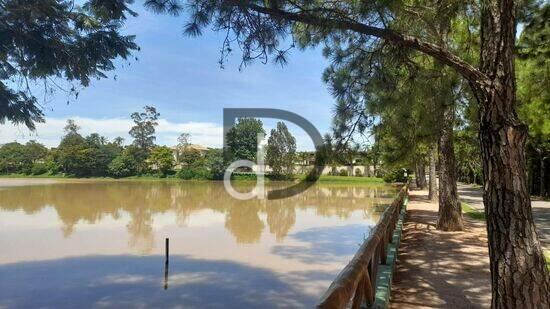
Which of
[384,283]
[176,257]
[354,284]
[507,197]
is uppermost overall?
[507,197]

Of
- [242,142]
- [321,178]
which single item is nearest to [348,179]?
[321,178]

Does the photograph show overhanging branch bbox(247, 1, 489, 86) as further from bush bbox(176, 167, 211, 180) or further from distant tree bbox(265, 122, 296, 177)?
bush bbox(176, 167, 211, 180)

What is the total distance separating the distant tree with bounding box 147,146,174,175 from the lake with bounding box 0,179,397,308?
1476 inches

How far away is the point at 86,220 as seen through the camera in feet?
64.2

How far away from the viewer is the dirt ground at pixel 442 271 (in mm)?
4801

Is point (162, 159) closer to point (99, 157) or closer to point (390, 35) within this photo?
point (99, 157)

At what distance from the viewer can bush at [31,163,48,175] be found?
64625 mm

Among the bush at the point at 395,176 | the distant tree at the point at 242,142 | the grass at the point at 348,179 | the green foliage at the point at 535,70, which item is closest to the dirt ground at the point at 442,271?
the green foliage at the point at 535,70

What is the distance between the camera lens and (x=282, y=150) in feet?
175

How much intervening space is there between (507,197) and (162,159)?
58659mm

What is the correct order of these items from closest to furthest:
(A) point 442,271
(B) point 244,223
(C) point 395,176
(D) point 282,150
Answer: (A) point 442,271 → (B) point 244,223 → (C) point 395,176 → (D) point 282,150

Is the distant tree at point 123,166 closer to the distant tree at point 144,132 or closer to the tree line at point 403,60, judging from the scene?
the distant tree at point 144,132

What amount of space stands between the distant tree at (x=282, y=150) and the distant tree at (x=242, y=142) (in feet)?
25.2

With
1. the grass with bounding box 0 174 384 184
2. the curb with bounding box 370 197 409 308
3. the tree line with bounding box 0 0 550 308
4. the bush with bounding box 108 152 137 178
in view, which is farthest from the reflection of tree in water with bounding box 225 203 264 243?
the bush with bounding box 108 152 137 178
